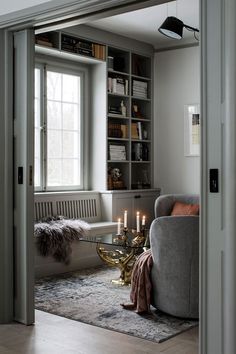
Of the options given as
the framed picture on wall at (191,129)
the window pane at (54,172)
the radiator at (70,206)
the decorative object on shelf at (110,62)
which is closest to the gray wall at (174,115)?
the framed picture on wall at (191,129)

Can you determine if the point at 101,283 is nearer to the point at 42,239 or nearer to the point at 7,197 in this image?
the point at 42,239

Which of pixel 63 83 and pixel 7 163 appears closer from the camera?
pixel 7 163

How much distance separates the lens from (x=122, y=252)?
213 inches

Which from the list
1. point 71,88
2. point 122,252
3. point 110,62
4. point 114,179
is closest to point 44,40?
point 71,88

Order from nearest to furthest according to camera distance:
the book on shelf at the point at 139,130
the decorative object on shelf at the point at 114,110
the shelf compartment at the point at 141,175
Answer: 1. the decorative object on shelf at the point at 114,110
2. the book on shelf at the point at 139,130
3. the shelf compartment at the point at 141,175

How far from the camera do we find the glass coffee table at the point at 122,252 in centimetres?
477

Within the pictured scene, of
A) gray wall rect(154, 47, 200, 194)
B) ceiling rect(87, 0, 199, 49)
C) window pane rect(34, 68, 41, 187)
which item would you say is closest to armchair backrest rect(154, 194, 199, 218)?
gray wall rect(154, 47, 200, 194)

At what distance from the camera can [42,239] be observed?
5410 millimetres

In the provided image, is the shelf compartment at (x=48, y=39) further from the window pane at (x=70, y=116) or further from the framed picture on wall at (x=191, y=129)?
the framed picture on wall at (x=191, y=129)

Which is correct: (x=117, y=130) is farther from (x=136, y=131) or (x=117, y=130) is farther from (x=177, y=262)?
(x=177, y=262)

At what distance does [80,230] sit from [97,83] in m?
2.02

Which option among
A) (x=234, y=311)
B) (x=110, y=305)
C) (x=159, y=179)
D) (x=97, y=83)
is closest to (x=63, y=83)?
(x=97, y=83)

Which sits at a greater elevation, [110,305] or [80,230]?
[80,230]

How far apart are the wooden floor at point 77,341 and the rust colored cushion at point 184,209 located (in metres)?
2.49
